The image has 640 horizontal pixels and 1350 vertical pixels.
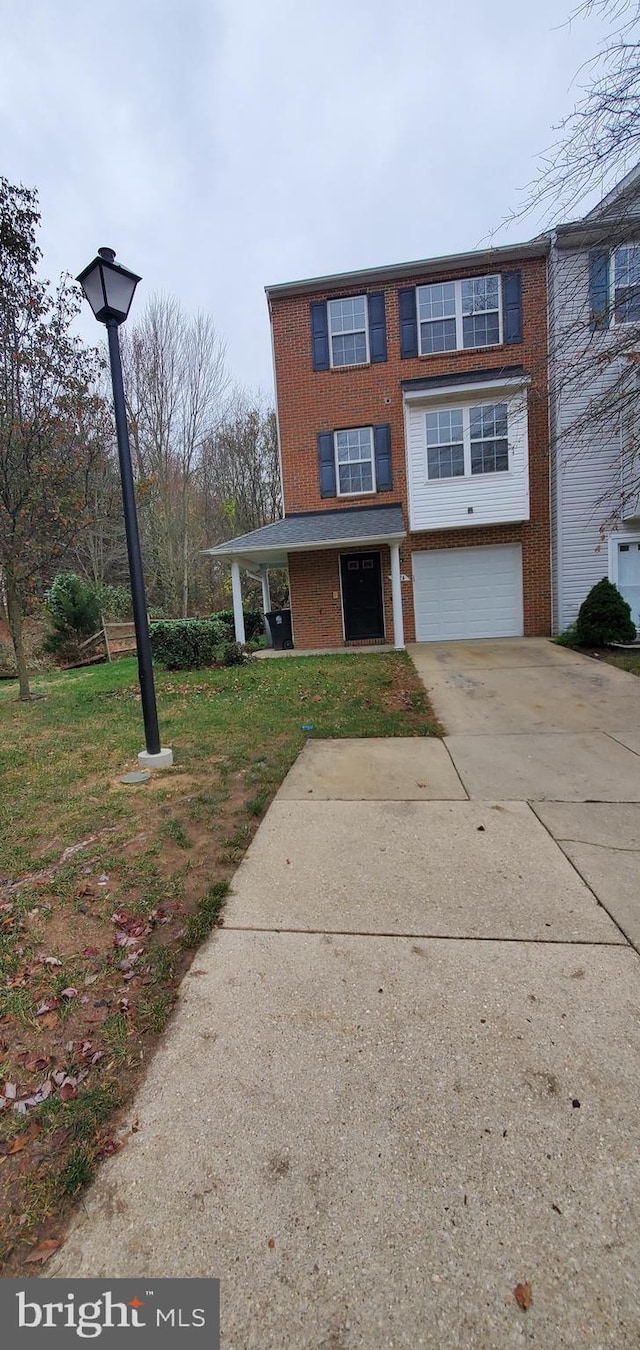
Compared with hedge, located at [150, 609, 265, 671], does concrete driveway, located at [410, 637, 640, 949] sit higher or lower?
lower

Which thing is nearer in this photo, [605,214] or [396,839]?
[396,839]

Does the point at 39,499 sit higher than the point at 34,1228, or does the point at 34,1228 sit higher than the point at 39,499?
the point at 39,499

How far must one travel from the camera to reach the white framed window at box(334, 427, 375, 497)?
12.8 metres

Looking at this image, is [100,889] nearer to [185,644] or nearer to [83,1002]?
[83,1002]

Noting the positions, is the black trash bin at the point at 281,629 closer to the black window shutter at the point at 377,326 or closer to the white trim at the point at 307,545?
the white trim at the point at 307,545

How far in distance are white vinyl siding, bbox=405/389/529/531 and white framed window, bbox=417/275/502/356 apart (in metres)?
1.48

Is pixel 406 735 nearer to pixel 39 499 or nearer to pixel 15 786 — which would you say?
pixel 15 786

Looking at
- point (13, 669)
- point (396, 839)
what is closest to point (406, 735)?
point (396, 839)

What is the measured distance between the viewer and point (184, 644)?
11016mm

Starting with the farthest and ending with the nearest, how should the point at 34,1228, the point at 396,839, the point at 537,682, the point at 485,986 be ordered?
the point at 537,682 < the point at 396,839 < the point at 485,986 < the point at 34,1228

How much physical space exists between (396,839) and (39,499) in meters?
8.24

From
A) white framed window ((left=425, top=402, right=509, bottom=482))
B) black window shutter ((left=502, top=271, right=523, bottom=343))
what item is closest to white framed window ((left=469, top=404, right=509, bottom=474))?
white framed window ((left=425, top=402, right=509, bottom=482))

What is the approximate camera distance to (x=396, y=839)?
11.1 ft

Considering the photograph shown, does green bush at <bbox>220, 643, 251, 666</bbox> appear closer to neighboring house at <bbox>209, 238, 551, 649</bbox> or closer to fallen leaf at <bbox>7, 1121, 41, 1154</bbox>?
neighboring house at <bbox>209, 238, 551, 649</bbox>
